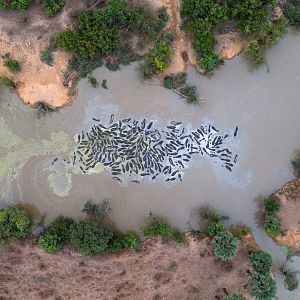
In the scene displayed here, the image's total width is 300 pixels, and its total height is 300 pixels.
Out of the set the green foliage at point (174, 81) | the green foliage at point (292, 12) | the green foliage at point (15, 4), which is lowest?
the green foliage at point (174, 81)

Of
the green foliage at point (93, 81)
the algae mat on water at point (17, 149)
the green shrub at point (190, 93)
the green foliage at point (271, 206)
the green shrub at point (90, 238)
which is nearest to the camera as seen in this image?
the green shrub at point (90, 238)

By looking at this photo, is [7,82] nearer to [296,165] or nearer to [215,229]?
[215,229]

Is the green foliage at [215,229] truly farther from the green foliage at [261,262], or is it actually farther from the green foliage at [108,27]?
the green foliage at [108,27]

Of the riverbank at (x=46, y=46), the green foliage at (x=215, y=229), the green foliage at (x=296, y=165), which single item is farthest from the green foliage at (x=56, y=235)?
the green foliage at (x=296, y=165)

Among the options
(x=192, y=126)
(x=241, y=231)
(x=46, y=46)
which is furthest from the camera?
(x=192, y=126)

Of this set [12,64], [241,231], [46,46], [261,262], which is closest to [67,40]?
[46,46]

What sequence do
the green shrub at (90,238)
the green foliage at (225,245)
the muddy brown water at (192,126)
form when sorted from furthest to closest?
the muddy brown water at (192,126)
the green foliage at (225,245)
the green shrub at (90,238)

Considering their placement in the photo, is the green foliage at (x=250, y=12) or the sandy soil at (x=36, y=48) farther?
the sandy soil at (x=36, y=48)
